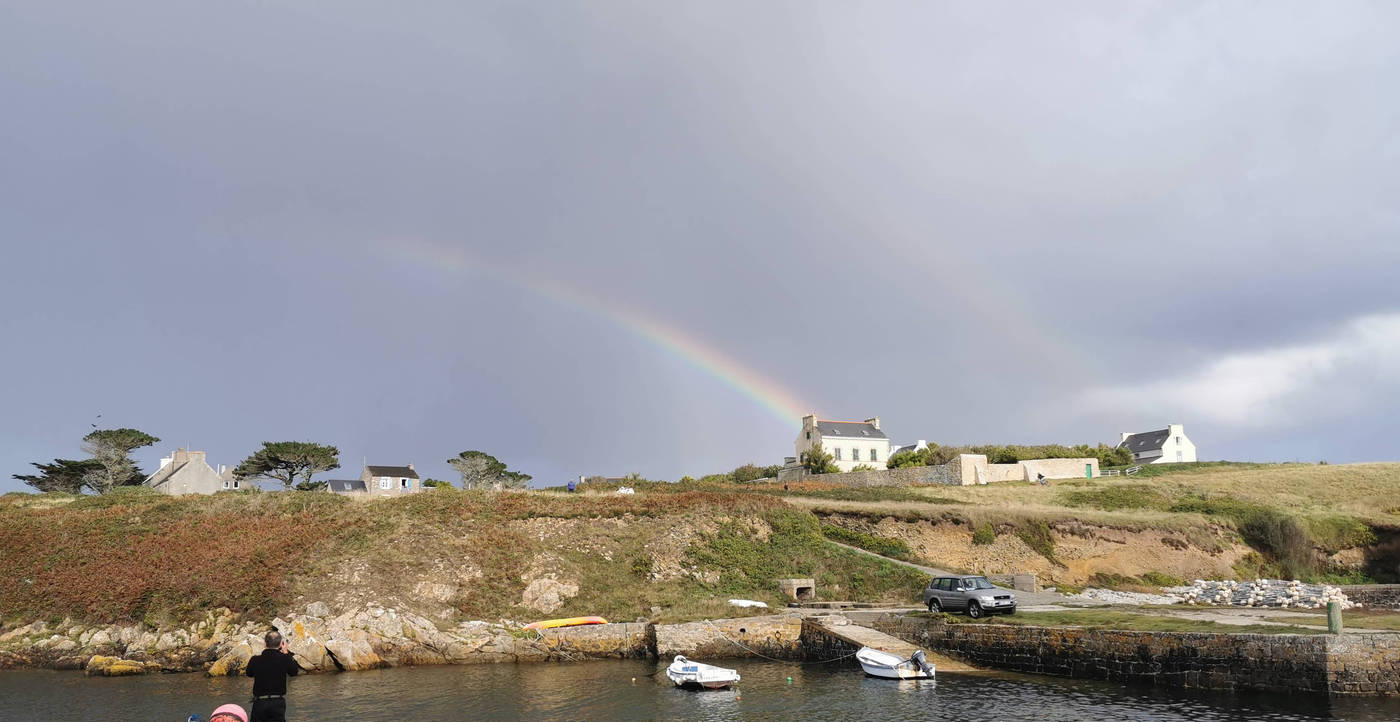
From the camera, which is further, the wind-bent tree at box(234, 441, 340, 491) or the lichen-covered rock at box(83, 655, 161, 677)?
the wind-bent tree at box(234, 441, 340, 491)

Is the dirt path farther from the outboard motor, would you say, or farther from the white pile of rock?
the outboard motor

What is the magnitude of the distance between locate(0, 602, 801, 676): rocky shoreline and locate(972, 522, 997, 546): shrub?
23.5 m

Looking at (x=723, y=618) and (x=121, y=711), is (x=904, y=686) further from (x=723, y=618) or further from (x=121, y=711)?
(x=121, y=711)

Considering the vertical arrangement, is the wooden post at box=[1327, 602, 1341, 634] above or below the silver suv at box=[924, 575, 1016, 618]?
above

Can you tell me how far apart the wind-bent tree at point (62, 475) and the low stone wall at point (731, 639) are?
76.9 meters

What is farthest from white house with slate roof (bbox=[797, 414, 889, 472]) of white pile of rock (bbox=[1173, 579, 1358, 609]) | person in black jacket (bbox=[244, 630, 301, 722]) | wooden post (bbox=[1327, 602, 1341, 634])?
person in black jacket (bbox=[244, 630, 301, 722])

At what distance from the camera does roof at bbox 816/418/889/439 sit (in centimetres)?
11938

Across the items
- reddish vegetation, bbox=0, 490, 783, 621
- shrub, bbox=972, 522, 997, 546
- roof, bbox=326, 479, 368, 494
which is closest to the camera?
reddish vegetation, bbox=0, 490, 783, 621

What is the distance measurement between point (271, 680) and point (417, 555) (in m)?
33.8

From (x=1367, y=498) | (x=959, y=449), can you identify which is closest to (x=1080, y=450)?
(x=959, y=449)

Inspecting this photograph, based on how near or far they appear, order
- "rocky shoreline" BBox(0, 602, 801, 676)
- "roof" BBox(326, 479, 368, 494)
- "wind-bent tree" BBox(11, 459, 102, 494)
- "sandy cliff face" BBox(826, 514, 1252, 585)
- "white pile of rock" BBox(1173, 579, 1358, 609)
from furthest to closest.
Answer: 1. "roof" BBox(326, 479, 368, 494)
2. "wind-bent tree" BBox(11, 459, 102, 494)
3. "sandy cliff face" BBox(826, 514, 1252, 585)
4. "white pile of rock" BBox(1173, 579, 1358, 609)
5. "rocky shoreline" BBox(0, 602, 801, 676)

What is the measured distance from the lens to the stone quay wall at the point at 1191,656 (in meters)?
25.7

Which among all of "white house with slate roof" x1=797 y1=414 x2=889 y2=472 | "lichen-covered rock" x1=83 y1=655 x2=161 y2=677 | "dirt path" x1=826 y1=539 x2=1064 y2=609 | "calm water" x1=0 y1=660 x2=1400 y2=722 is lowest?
"lichen-covered rock" x1=83 y1=655 x2=161 y2=677

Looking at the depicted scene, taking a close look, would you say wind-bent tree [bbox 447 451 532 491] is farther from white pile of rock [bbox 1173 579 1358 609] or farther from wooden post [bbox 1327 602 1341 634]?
wooden post [bbox 1327 602 1341 634]
